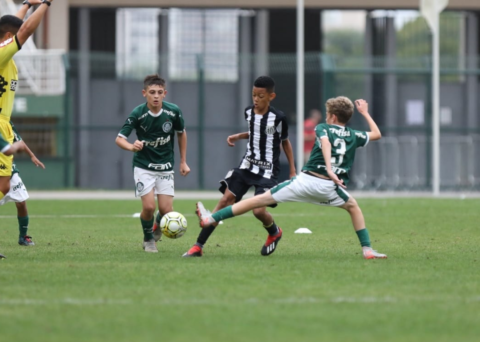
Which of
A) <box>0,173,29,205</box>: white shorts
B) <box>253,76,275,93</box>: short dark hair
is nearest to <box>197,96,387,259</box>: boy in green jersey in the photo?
<box>253,76,275,93</box>: short dark hair

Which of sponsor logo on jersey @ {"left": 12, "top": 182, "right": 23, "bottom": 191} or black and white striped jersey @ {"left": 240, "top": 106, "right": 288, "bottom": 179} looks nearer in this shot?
black and white striped jersey @ {"left": 240, "top": 106, "right": 288, "bottom": 179}

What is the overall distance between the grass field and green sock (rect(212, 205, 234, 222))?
1.28ft

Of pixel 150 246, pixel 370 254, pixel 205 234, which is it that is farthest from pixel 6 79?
pixel 370 254

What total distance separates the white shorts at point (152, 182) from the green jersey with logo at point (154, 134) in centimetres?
5

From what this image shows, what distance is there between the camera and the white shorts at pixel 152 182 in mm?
9492

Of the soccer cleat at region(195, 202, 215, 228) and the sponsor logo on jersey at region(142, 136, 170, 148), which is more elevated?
the sponsor logo on jersey at region(142, 136, 170, 148)

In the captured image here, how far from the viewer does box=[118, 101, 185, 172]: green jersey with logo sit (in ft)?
31.2

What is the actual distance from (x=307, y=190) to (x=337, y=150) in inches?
18.6

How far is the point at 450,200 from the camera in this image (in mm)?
19938

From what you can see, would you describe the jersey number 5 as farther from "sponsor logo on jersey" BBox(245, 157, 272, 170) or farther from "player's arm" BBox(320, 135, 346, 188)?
"sponsor logo on jersey" BBox(245, 157, 272, 170)

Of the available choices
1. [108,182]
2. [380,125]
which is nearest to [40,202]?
[108,182]

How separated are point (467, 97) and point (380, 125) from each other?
10.7ft

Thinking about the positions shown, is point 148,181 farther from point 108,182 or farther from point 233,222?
point 108,182

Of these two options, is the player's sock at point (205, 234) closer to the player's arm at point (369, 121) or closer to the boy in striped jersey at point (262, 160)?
Answer: the boy in striped jersey at point (262, 160)
